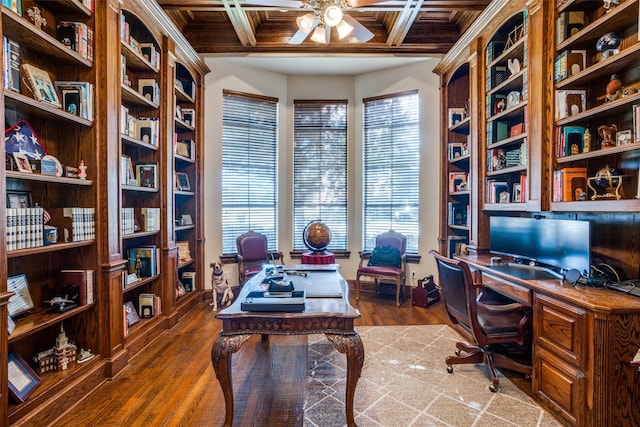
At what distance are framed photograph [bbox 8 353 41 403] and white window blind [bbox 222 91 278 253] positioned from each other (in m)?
3.10

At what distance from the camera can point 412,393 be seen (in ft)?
8.25

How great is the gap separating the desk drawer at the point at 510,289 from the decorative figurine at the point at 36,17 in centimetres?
385

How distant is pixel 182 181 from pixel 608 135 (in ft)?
14.6

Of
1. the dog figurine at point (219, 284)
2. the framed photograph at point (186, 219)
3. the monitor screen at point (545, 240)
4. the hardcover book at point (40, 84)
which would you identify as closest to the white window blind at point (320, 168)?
the dog figurine at point (219, 284)

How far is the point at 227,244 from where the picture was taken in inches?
206

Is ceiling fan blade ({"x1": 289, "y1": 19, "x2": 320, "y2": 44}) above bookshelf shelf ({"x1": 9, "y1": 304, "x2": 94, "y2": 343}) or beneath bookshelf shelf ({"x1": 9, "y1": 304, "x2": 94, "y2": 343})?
above

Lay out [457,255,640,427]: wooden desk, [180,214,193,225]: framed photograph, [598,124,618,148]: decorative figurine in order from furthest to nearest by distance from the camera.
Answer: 1. [180,214,193,225]: framed photograph
2. [598,124,618,148]: decorative figurine
3. [457,255,640,427]: wooden desk

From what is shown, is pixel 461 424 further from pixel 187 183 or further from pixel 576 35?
pixel 187 183

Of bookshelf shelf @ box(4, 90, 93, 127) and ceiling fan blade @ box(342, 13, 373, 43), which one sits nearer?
bookshelf shelf @ box(4, 90, 93, 127)

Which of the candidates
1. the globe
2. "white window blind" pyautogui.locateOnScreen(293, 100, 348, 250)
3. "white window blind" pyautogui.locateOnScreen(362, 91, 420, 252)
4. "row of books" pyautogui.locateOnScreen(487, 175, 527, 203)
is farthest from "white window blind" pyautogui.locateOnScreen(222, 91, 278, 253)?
"row of books" pyautogui.locateOnScreen(487, 175, 527, 203)

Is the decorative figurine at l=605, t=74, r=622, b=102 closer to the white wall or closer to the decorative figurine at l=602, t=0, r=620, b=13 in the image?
the decorative figurine at l=602, t=0, r=620, b=13

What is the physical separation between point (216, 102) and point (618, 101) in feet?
15.2

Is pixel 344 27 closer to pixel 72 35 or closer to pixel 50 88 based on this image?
pixel 72 35

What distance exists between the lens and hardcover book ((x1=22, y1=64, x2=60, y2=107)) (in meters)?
2.24
